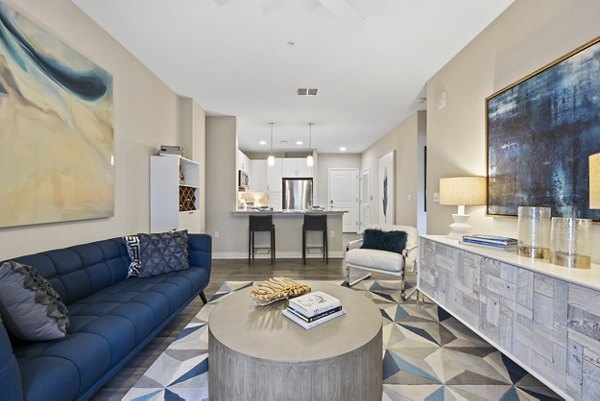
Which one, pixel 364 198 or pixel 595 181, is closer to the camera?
pixel 595 181

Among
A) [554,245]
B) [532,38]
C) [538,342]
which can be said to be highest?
[532,38]

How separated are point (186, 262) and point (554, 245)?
2735 millimetres

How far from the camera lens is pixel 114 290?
2006 millimetres

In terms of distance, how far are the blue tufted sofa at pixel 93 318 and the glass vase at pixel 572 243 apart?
7.82ft

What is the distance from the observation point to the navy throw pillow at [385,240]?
3.41 metres

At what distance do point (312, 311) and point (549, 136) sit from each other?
6.10 ft

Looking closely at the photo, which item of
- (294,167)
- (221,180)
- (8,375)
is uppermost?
(294,167)

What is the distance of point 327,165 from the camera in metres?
8.64

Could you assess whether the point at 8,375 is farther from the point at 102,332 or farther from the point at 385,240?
the point at 385,240

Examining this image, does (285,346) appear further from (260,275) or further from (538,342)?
(260,275)

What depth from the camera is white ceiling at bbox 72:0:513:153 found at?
220 centimetres

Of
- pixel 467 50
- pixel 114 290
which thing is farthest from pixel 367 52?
pixel 114 290

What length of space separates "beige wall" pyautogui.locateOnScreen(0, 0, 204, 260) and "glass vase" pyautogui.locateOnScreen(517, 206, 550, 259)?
10.6ft

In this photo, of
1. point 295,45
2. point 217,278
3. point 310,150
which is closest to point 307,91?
point 295,45
